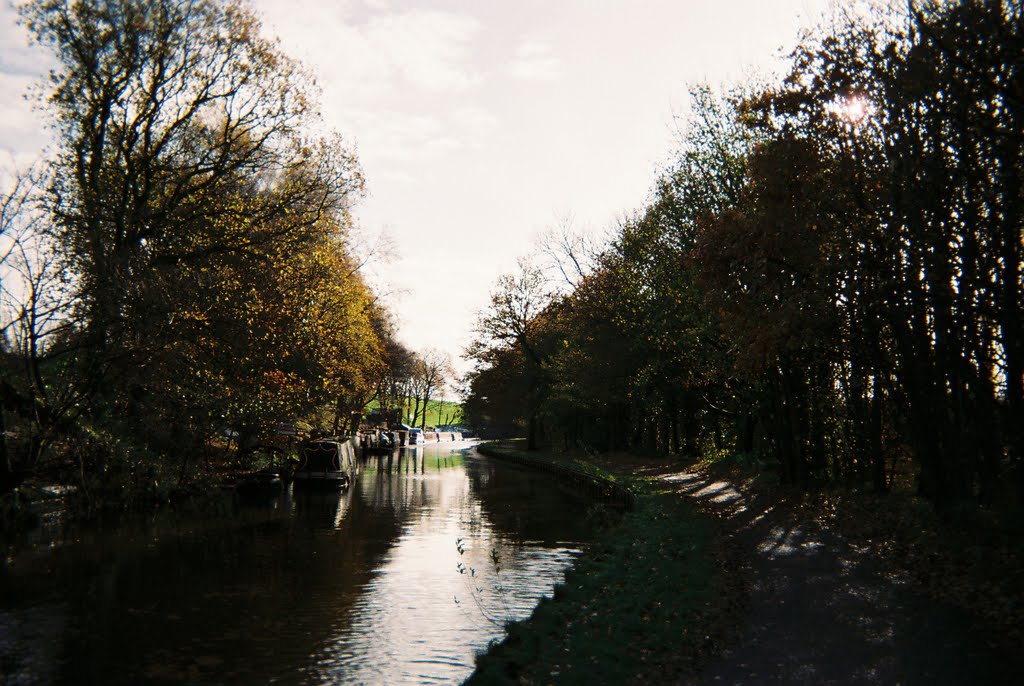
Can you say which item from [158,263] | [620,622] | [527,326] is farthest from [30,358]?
[527,326]

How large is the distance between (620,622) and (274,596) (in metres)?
7.91

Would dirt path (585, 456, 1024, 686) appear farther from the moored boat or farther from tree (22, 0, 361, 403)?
the moored boat

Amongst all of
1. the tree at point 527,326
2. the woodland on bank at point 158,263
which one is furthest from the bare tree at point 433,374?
the woodland on bank at point 158,263

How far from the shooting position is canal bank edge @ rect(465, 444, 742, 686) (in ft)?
27.9

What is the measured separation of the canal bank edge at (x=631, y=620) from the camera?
850cm

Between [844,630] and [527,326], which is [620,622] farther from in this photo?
[527,326]

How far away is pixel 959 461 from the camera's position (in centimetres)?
1515

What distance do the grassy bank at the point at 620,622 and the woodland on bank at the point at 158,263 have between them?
13.0 meters

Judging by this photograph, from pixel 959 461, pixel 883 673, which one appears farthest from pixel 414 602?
pixel 959 461

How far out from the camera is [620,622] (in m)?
10.4

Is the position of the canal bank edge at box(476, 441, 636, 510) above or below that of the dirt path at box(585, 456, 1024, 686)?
below

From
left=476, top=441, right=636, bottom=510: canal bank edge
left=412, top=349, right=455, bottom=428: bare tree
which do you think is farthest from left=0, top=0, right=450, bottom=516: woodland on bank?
left=412, top=349, right=455, bottom=428: bare tree

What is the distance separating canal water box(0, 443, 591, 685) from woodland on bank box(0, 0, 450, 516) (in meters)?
2.74

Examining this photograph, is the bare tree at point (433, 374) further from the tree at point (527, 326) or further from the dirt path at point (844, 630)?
the dirt path at point (844, 630)
